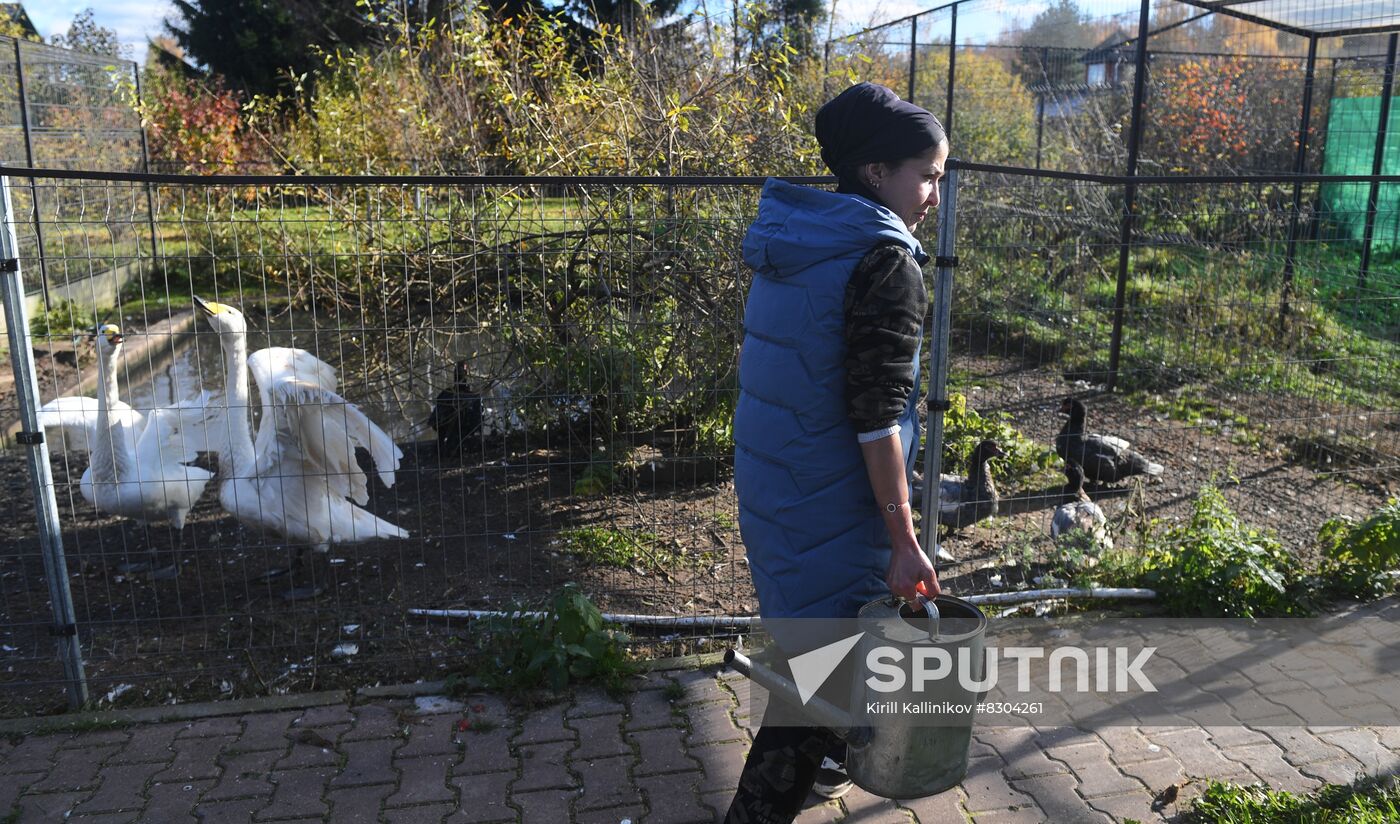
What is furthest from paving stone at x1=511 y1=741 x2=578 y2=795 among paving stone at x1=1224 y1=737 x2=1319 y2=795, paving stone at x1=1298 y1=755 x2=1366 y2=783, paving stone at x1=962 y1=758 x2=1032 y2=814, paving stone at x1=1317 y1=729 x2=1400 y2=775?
paving stone at x1=1317 y1=729 x2=1400 y2=775

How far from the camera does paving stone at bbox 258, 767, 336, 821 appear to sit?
3229 millimetres

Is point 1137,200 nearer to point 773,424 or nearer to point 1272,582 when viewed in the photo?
point 1272,582

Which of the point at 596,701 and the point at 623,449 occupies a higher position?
the point at 623,449

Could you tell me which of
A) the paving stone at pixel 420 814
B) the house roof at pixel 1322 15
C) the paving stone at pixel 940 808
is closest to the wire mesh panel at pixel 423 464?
the paving stone at pixel 420 814

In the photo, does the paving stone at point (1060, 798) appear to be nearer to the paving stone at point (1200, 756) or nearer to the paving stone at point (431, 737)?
the paving stone at point (1200, 756)

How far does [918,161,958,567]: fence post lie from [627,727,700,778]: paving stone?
1.20 m

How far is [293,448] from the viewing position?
4.79m

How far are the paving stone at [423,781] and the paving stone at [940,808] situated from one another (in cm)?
143

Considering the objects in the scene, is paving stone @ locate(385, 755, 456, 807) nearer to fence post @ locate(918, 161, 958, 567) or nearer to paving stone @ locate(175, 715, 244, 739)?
paving stone @ locate(175, 715, 244, 739)

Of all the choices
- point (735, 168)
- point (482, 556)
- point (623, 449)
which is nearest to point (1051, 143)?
point (735, 168)

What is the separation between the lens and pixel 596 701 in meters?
3.89

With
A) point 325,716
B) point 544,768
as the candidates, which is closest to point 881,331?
point 544,768

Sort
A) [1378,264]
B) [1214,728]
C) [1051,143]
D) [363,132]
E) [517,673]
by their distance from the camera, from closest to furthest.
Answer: [1214,728] → [517,673] → [1378,264] → [363,132] → [1051,143]

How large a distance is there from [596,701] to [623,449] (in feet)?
7.25
